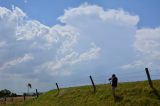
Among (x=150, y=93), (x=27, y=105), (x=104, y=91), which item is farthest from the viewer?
(x=27, y=105)

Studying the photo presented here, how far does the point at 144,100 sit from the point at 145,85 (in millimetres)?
3609

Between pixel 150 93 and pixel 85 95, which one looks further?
pixel 85 95

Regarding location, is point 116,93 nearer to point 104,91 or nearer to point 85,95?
point 104,91

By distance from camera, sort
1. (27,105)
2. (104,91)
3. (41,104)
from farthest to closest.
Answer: (27,105)
(41,104)
(104,91)

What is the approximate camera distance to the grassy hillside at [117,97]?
30.8m

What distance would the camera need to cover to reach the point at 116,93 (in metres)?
34.0

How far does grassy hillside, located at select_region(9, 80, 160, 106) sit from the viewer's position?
30.8 m

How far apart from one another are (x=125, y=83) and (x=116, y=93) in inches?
165

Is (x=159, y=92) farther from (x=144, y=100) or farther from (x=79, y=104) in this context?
(x=79, y=104)

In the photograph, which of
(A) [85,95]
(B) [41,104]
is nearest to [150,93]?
(A) [85,95]

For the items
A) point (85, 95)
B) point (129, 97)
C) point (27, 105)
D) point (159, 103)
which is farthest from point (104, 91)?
point (27, 105)

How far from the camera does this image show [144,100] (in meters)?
30.2

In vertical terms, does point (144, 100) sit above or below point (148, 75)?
below

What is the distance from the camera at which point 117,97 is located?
33094 millimetres
